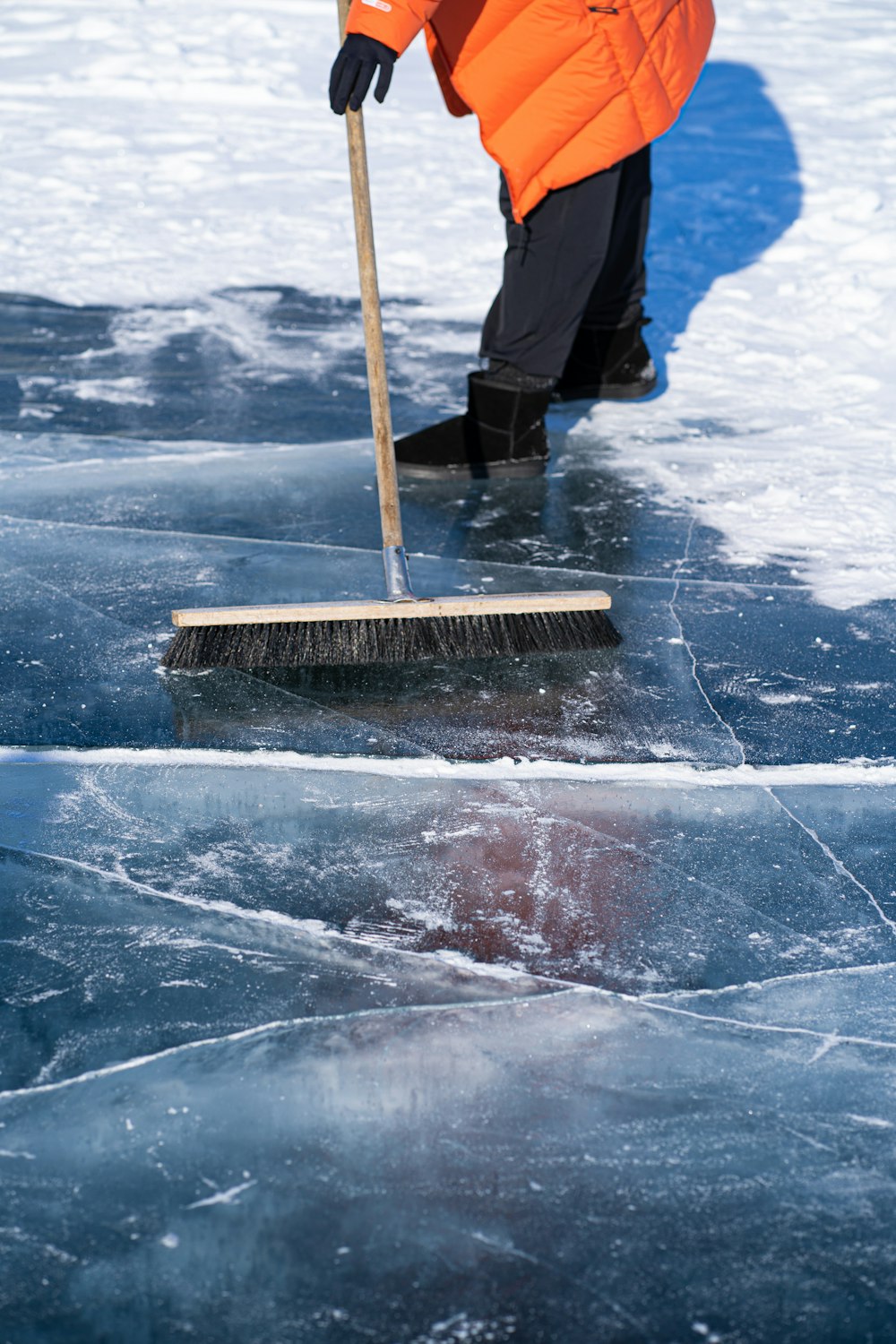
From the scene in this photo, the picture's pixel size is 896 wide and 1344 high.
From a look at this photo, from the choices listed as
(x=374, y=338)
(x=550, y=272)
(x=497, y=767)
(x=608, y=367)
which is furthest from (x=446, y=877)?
(x=608, y=367)

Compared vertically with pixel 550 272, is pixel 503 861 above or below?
below

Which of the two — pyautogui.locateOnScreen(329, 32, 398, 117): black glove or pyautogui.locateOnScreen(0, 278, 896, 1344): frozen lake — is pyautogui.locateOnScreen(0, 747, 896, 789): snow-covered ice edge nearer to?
pyautogui.locateOnScreen(0, 278, 896, 1344): frozen lake

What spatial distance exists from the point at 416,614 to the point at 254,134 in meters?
5.46

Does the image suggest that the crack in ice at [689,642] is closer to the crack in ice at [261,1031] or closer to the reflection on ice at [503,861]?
the reflection on ice at [503,861]

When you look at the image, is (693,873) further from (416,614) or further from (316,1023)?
(416,614)

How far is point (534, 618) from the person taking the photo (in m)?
2.64

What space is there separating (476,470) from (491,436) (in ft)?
0.32

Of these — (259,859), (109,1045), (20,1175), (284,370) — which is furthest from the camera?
(284,370)

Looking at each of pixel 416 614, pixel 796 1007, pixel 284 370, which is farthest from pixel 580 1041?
pixel 284 370

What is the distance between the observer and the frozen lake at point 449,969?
4.28 feet

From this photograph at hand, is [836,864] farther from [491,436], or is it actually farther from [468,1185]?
[491,436]

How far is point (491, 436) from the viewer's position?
361cm

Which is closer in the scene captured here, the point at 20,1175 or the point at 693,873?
the point at 20,1175

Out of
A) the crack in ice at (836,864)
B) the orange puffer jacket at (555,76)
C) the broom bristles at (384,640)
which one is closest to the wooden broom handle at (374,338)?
the broom bristles at (384,640)
